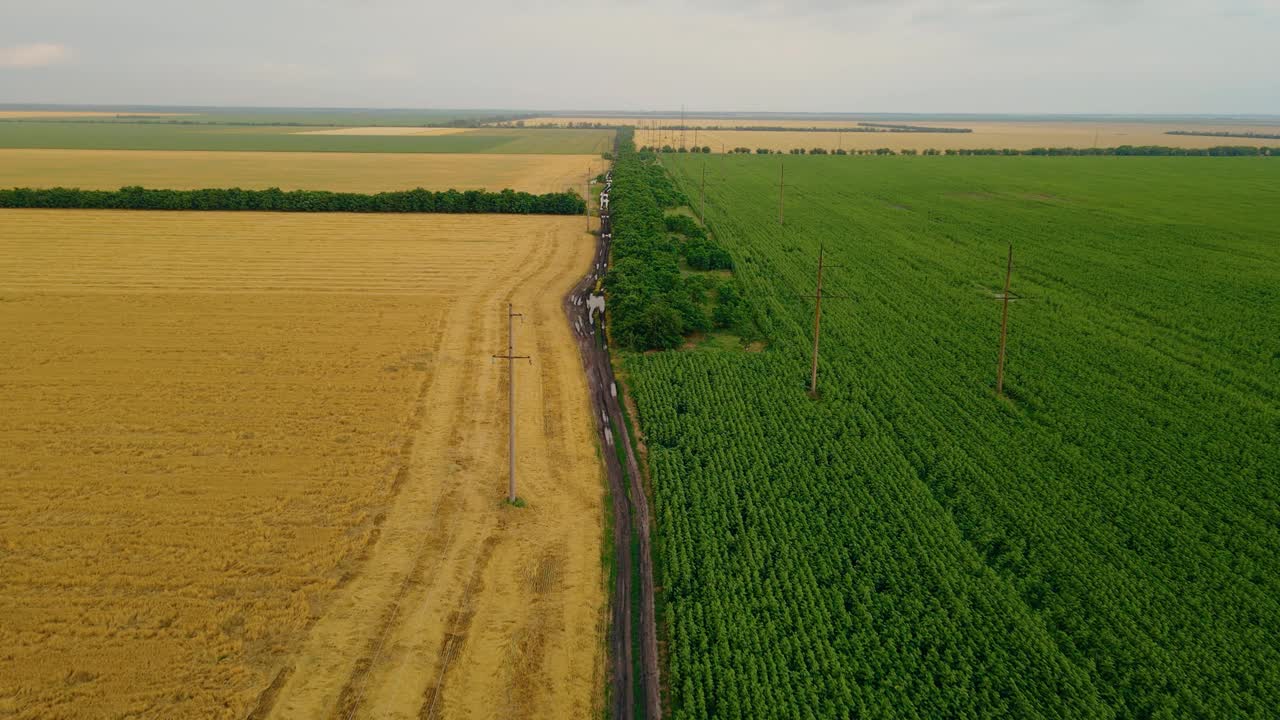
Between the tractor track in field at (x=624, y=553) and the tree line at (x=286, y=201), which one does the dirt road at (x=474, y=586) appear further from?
the tree line at (x=286, y=201)

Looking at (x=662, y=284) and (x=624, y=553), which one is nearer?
(x=624, y=553)

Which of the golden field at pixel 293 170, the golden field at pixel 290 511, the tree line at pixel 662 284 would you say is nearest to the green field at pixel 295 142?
the golden field at pixel 293 170

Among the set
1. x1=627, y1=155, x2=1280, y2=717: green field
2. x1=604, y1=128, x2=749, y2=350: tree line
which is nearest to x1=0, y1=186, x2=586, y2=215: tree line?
x1=604, y1=128, x2=749, y2=350: tree line

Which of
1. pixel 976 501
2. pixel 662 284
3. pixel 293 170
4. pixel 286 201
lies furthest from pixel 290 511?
pixel 293 170

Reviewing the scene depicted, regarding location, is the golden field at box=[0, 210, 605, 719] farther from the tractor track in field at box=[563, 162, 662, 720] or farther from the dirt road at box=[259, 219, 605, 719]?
the tractor track in field at box=[563, 162, 662, 720]

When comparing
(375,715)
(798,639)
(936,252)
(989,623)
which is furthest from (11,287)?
(936,252)

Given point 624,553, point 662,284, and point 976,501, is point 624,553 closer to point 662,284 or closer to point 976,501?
point 976,501
